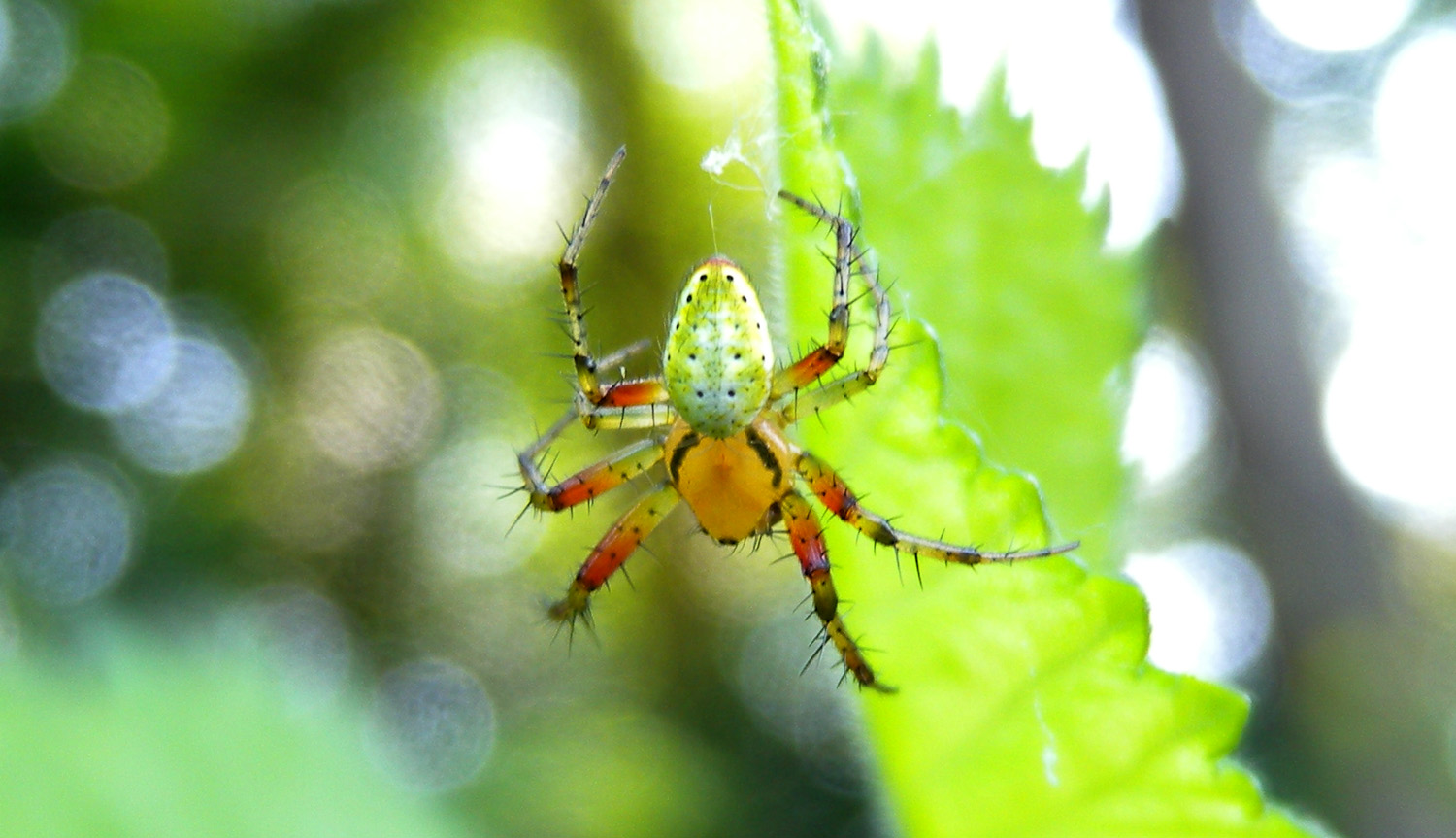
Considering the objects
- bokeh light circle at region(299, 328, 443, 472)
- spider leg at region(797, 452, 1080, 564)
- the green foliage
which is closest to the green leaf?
spider leg at region(797, 452, 1080, 564)

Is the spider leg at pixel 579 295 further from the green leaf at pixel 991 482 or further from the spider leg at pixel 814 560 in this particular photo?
the green leaf at pixel 991 482

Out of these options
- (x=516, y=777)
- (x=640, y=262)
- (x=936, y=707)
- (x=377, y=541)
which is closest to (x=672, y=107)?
(x=640, y=262)

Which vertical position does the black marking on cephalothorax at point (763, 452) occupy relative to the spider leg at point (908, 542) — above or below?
above

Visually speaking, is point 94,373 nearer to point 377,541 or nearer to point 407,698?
point 377,541

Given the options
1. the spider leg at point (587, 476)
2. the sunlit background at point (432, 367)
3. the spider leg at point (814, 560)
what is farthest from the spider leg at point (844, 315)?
the sunlit background at point (432, 367)

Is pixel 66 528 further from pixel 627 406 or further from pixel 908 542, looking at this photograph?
pixel 908 542
